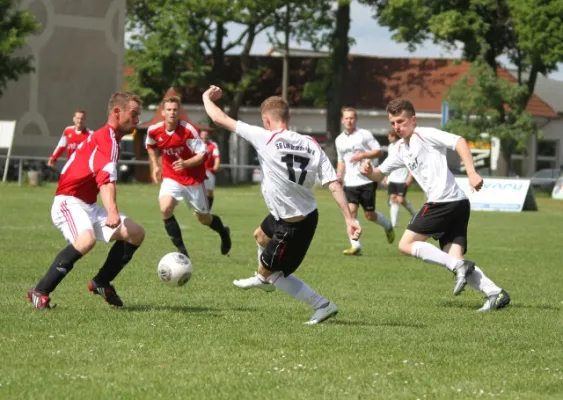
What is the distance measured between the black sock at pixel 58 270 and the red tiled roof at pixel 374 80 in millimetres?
55601

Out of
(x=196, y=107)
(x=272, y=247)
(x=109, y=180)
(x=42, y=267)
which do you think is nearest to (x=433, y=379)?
(x=272, y=247)

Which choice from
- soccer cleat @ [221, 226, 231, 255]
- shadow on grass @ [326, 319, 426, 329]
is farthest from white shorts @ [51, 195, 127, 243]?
soccer cleat @ [221, 226, 231, 255]

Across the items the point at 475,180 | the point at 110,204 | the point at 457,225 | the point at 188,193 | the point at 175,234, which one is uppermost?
the point at 475,180

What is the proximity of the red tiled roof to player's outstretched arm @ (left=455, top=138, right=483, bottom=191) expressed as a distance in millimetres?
54669

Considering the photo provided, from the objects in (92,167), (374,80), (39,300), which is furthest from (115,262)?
(374,80)

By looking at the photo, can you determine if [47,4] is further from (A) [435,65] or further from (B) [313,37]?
(A) [435,65]

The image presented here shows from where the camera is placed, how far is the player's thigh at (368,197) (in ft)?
59.2

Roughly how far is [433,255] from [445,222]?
14.7 inches

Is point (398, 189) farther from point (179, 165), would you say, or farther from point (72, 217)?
point (72, 217)

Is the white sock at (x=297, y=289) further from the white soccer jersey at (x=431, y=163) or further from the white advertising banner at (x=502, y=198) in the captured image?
the white advertising banner at (x=502, y=198)

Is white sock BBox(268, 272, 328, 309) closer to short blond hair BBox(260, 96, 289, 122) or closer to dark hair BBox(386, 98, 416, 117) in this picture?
short blond hair BBox(260, 96, 289, 122)

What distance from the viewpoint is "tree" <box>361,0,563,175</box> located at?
48.7 m

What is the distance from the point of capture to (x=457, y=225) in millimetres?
10633

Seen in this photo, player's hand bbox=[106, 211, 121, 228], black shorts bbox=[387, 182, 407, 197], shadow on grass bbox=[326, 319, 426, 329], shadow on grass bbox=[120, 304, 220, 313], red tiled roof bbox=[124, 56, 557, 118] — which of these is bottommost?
red tiled roof bbox=[124, 56, 557, 118]
